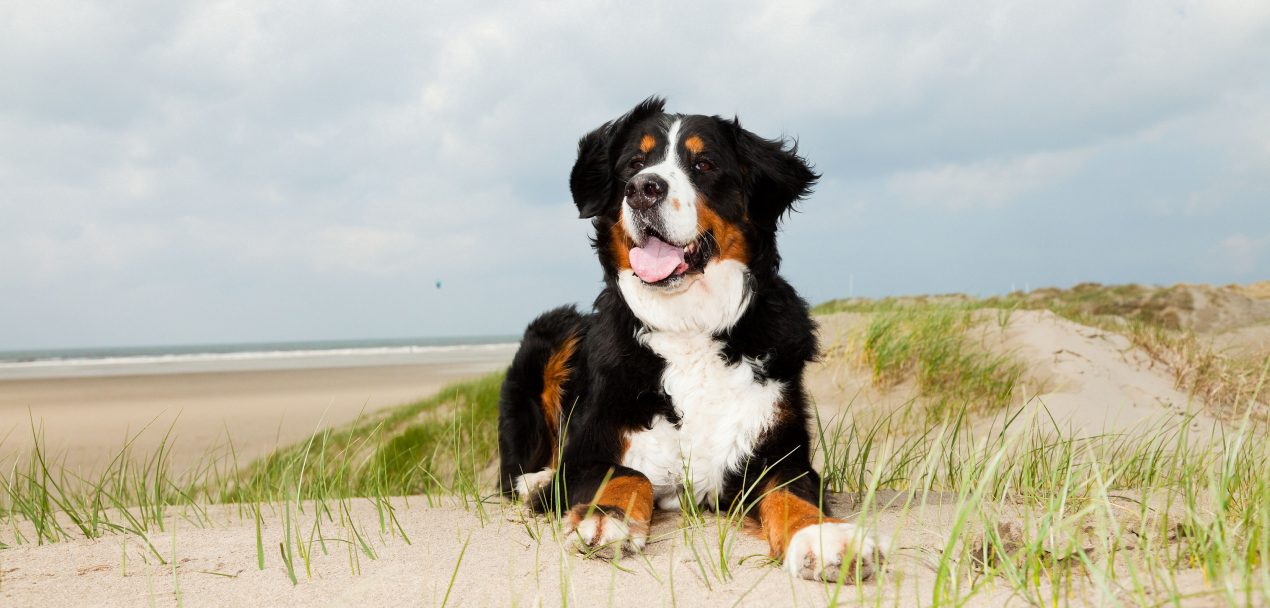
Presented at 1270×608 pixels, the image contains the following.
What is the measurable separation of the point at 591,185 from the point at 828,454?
1739 mm

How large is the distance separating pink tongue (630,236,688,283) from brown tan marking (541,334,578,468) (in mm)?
928

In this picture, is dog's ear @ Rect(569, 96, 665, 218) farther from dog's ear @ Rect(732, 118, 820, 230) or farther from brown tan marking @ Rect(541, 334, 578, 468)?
brown tan marking @ Rect(541, 334, 578, 468)

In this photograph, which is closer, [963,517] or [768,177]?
[963,517]

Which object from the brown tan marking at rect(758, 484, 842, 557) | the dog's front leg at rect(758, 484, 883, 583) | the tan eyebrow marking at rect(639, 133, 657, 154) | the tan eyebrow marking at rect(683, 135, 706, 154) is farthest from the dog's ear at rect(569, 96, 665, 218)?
the dog's front leg at rect(758, 484, 883, 583)

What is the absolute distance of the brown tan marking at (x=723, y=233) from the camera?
3193 mm

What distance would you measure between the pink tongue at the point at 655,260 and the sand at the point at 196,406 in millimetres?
3028

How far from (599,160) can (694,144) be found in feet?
1.99

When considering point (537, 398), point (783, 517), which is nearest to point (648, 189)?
point (783, 517)

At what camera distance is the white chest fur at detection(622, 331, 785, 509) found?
10.2 feet

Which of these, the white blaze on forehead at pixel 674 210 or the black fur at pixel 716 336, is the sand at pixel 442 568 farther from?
the white blaze on forehead at pixel 674 210

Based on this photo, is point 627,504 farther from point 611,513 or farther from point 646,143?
point 646,143

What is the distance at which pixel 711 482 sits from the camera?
10.4ft

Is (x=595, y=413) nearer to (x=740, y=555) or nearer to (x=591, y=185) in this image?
(x=740, y=555)

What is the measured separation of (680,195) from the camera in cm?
309
